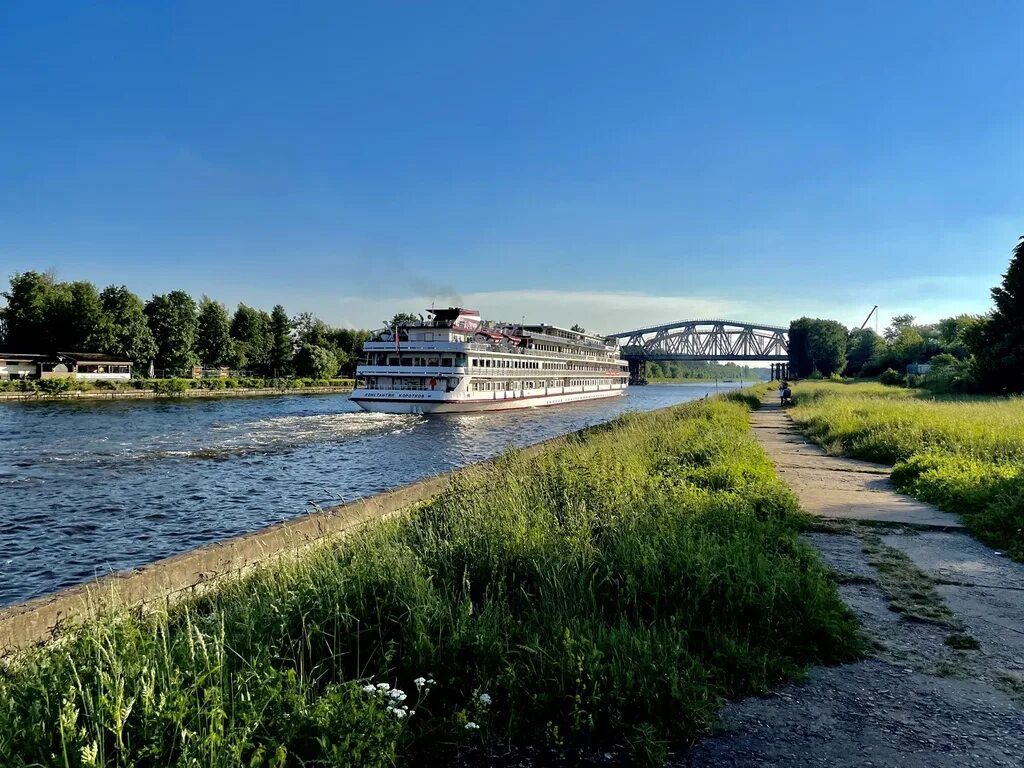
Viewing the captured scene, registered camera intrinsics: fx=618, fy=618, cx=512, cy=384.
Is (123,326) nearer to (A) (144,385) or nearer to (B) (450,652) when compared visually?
(A) (144,385)

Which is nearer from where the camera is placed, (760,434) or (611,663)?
(611,663)

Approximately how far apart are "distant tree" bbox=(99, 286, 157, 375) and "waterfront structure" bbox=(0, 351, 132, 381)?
205cm

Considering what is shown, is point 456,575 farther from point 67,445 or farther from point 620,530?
point 67,445

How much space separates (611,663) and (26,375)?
3830 inches

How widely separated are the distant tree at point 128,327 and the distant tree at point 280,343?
24.0m

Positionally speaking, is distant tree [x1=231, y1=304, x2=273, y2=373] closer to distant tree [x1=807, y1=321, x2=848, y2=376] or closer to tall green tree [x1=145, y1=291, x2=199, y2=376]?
tall green tree [x1=145, y1=291, x2=199, y2=376]

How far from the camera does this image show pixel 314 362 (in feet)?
348

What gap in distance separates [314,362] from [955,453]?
101383 mm

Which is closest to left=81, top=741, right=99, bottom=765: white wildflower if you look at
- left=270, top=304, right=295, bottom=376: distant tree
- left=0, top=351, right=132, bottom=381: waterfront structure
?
left=0, top=351, right=132, bottom=381: waterfront structure

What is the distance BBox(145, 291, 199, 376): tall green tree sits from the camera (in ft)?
294

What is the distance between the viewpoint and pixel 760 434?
27.7m

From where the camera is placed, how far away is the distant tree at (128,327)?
282 ft

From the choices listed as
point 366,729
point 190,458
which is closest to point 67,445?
point 190,458

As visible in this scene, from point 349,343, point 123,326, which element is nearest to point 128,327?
point 123,326
